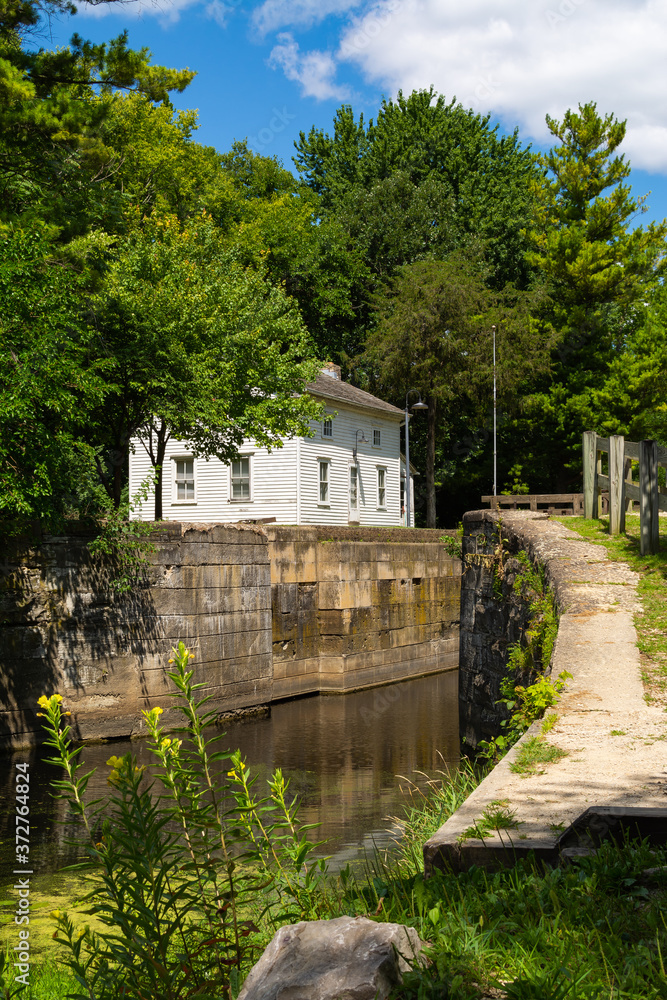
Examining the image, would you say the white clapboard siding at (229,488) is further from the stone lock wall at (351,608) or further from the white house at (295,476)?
the stone lock wall at (351,608)

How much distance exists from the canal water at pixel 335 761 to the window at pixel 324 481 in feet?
31.2

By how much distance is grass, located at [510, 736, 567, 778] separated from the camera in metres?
4.71

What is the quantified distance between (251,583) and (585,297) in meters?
24.0

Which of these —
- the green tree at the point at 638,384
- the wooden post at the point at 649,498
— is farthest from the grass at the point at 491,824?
the green tree at the point at 638,384

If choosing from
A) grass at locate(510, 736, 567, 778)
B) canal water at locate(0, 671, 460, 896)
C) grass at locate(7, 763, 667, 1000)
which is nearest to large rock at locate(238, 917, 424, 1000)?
grass at locate(7, 763, 667, 1000)

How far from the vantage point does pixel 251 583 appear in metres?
18.0

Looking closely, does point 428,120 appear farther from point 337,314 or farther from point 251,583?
point 251,583

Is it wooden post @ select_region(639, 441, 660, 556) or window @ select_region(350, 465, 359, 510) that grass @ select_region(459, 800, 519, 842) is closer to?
wooden post @ select_region(639, 441, 660, 556)

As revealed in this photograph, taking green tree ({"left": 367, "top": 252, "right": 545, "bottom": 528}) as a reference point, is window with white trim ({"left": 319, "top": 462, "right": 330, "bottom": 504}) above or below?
below

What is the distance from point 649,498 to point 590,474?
9.86ft

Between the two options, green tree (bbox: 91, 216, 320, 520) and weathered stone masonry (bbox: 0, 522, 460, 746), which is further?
green tree (bbox: 91, 216, 320, 520)

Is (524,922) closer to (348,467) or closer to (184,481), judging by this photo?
(184,481)

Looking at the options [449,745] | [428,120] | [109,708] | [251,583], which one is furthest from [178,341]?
[428,120]

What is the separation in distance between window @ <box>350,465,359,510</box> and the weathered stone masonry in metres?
5.12
